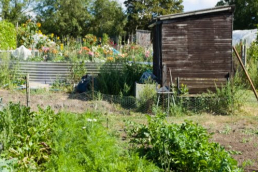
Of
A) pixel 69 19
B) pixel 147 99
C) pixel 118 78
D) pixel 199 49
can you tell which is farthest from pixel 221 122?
pixel 69 19

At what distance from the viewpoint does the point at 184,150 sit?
4414 mm

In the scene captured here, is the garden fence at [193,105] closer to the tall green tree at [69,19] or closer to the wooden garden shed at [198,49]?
the wooden garden shed at [198,49]

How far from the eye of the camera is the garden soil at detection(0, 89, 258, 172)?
5.73 metres

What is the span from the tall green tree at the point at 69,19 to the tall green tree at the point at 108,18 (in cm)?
103

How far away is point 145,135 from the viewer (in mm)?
5398

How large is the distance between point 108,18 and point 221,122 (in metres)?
30.6

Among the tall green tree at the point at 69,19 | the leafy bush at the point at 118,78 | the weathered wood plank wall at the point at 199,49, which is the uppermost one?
the tall green tree at the point at 69,19

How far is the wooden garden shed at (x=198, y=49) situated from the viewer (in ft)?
33.1

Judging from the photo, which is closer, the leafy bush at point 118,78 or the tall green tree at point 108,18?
the leafy bush at point 118,78

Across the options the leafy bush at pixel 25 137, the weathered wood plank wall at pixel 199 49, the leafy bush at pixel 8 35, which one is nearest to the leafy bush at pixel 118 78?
the weathered wood plank wall at pixel 199 49

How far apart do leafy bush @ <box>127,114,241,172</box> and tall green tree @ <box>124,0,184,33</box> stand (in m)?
32.2

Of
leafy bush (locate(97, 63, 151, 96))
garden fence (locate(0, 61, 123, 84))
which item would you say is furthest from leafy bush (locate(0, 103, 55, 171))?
garden fence (locate(0, 61, 123, 84))

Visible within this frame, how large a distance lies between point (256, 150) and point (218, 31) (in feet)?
16.4

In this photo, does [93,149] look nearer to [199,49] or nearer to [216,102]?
[216,102]
